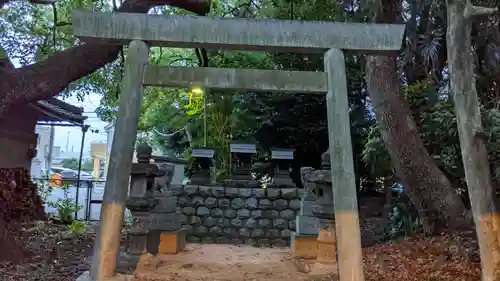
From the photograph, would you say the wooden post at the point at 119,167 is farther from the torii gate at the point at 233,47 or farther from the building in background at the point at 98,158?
the building in background at the point at 98,158

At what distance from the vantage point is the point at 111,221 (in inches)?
141

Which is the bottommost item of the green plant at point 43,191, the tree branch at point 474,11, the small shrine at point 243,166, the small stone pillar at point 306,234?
the small stone pillar at point 306,234

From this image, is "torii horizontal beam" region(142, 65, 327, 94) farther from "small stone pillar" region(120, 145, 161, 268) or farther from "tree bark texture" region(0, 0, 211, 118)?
"tree bark texture" region(0, 0, 211, 118)

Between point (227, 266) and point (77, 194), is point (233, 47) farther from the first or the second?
point (77, 194)

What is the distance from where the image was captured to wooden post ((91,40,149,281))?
141 inches

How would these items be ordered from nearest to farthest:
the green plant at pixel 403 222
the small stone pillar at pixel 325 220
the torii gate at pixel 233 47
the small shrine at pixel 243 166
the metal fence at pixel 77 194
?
the torii gate at pixel 233 47
the small stone pillar at pixel 325 220
the green plant at pixel 403 222
the small shrine at pixel 243 166
the metal fence at pixel 77 194

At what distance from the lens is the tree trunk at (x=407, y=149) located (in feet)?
18.4

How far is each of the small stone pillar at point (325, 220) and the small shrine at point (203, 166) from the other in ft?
11.9

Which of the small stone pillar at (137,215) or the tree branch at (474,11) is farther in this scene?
the small stone pillar at (137,215)

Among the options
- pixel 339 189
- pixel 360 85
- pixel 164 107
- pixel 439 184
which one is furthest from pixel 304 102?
pixel 339 189

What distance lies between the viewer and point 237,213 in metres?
8.46

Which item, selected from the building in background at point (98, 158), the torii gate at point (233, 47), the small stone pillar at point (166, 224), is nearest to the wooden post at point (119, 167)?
the torii gate at point (233, 47)

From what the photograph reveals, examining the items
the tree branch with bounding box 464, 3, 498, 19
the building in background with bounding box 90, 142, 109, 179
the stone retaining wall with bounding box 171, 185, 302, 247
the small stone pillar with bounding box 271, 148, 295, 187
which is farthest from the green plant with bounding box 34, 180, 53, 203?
the building in background with bounding box 90, 142, 109, 179

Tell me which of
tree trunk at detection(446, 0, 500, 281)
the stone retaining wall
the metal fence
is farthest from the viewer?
the metal fence
